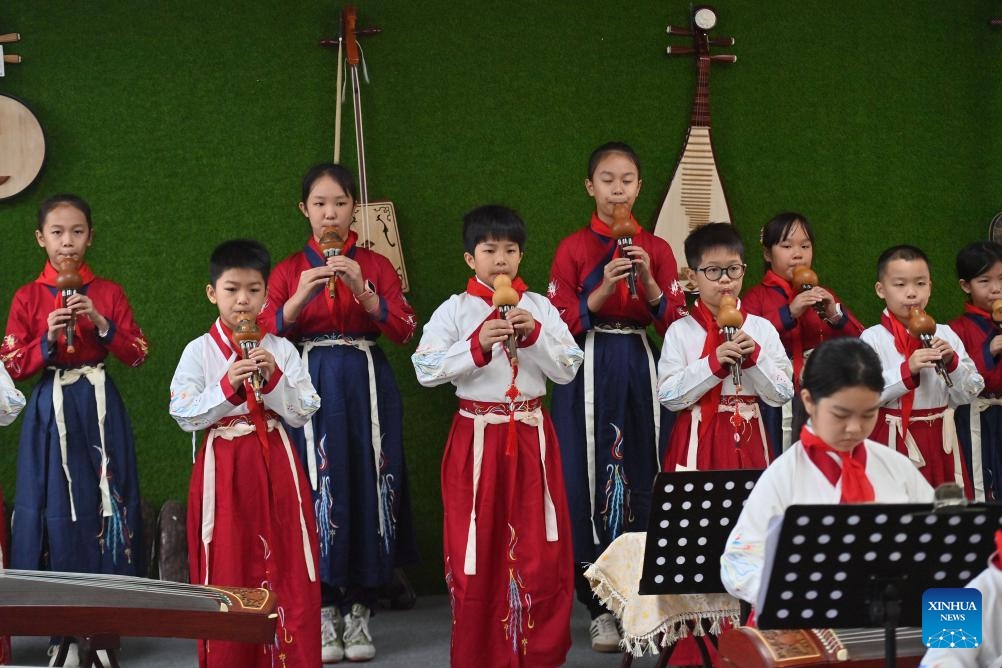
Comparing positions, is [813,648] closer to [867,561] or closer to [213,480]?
[867,561]

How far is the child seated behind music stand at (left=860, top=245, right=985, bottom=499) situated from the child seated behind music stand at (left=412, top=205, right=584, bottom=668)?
1412mm

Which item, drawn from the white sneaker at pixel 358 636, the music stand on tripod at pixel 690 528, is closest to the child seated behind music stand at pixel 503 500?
the white sneaker at pixel 358 636

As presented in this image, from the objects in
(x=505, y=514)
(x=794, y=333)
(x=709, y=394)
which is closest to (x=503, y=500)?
(x=505, y=514)

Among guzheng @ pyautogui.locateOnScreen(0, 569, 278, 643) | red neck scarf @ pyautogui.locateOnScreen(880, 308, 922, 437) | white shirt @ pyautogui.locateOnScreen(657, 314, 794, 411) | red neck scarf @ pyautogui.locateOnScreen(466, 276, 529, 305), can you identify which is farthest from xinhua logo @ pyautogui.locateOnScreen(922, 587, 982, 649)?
red neck scarf @ pyautogui.locateOnScreen(880, 308, 922, 437)

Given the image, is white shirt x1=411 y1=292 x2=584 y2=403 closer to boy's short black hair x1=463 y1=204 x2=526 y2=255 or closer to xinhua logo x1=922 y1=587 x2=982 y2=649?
boy's short black hair x1=463 y1=204 x2=526 y2=255

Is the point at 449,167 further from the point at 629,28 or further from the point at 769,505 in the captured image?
the point at 769,505

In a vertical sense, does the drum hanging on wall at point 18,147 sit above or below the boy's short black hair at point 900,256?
above

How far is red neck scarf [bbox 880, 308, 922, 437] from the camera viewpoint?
4.93m

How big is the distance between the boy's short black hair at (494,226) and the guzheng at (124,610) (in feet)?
5.69

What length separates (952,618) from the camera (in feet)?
8.68

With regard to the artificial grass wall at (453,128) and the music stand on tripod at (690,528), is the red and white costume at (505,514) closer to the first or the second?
the music stand on tripod at (690,528)

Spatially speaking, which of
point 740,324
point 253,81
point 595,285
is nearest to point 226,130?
point 253,81

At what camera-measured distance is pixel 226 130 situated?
5676mm

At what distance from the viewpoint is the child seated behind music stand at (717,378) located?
4.45 meters
